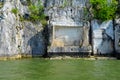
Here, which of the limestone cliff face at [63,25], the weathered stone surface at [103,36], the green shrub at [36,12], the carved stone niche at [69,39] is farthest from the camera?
the green shrub at [36,12]

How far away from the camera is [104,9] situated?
32844mm

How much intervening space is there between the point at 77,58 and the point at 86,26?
3.32m

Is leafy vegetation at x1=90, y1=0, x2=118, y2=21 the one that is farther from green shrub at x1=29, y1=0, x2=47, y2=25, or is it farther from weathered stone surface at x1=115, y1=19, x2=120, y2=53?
green shrub at x1=29, y1=0, x2=47, y2=25

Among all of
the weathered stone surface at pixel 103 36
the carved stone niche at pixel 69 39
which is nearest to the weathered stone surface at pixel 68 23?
the carved stone niche at pixel 69 39

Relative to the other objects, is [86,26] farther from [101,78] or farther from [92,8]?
[101,78]

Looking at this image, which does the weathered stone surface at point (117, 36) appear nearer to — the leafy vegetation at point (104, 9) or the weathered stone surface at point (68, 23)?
the leafy vegetation at point (104, 9)

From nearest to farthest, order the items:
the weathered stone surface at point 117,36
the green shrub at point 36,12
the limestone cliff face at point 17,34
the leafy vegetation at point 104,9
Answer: the limestone cliff face at point 17,34 < the weathered stone surface at point 117,36 < the leafy vegetation at point 104,9 < the green shrub at point 36,12

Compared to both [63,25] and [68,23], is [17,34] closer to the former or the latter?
[63,25]

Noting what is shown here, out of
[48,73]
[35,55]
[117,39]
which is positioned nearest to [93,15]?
[117,39]

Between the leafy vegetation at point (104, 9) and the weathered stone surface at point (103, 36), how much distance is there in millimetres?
552

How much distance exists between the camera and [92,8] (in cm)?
3325

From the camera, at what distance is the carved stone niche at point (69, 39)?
3127 cm

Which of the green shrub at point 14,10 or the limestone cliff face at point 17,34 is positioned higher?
the green shrub at point 14,10

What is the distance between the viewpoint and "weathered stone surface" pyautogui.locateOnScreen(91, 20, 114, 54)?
32.5 meters
